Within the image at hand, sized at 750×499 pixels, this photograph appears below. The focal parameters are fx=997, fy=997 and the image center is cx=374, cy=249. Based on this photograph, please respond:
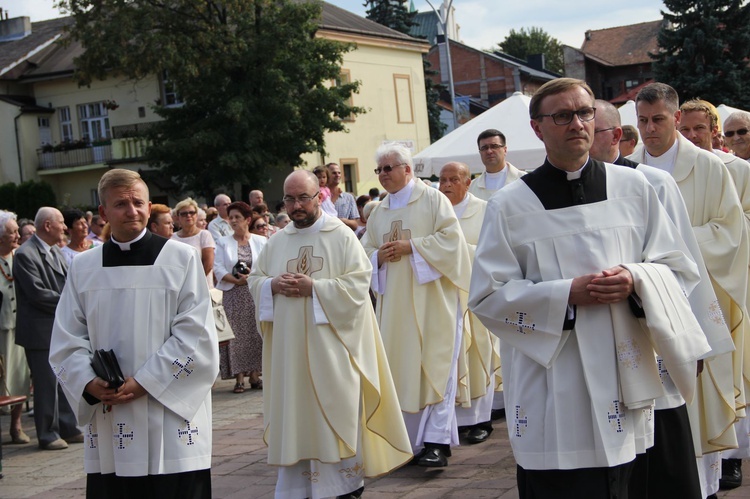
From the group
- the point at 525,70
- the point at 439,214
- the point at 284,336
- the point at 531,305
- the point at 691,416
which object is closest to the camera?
the point at 531,305

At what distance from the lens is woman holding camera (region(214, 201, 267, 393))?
1180 centimetres

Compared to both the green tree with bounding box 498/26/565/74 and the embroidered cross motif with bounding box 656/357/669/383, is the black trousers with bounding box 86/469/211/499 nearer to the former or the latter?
the embroidered cross motif with bounding box 656/357/669/383

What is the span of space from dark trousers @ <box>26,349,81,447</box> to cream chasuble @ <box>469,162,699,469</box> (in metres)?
6.43

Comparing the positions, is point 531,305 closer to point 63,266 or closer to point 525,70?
point 63,266

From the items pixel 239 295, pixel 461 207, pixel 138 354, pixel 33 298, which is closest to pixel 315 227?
pixel 138 354

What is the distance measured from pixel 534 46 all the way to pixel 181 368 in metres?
84.2

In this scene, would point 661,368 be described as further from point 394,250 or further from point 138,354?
point 394,250

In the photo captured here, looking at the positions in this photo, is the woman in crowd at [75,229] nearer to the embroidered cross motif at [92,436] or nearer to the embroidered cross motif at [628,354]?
the embroidered cross motif at [92,436]

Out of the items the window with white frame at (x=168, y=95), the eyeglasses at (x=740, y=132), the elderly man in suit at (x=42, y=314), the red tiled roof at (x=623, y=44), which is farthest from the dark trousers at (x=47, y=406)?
the red tiled roof at (x=623, y=44)

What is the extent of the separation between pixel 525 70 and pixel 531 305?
209ft

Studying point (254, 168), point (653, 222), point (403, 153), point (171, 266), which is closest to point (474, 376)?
point (403, 153)

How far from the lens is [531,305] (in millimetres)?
3848

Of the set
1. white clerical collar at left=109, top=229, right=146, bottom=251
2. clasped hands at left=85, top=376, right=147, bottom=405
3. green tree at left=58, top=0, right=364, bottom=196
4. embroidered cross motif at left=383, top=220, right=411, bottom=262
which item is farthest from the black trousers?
green tree at left=58, top=0, right=364, bottom=196

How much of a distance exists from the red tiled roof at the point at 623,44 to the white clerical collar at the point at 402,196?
62504 millimetres
